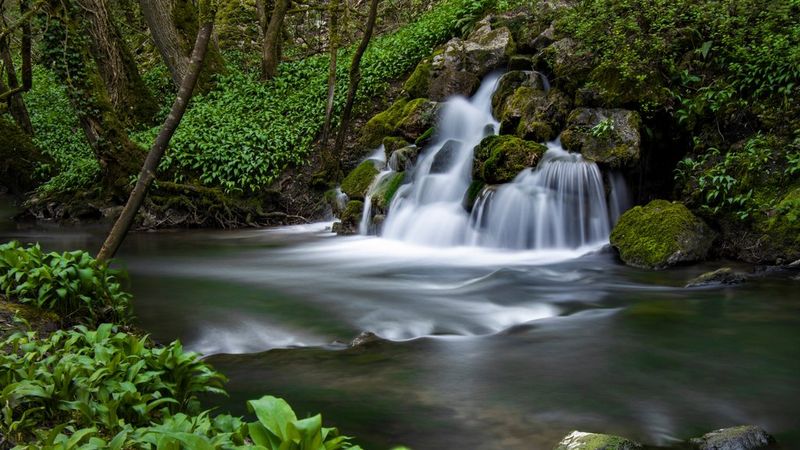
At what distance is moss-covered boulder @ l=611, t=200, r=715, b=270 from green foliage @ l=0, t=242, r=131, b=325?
642 centimetres

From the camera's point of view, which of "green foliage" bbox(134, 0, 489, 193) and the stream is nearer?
the stream

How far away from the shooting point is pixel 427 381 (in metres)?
4.86

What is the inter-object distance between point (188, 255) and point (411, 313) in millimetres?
5106

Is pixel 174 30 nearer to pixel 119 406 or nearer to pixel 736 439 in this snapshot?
pixel 119 406

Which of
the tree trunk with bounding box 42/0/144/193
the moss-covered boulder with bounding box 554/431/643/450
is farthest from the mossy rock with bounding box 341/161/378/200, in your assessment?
the moss-covered boulder with bounding box 554/431/643/450

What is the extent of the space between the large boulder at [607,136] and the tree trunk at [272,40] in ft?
32.6

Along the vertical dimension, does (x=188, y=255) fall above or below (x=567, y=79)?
below

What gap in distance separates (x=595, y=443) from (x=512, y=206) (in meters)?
6.85

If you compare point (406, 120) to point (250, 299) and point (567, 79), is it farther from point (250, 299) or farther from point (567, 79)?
point (250, 299)

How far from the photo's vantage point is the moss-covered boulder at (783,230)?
8102 mm

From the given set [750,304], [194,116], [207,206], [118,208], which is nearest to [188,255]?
[207,206]

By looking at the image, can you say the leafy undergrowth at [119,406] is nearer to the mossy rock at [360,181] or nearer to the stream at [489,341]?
the stream at [489,341]

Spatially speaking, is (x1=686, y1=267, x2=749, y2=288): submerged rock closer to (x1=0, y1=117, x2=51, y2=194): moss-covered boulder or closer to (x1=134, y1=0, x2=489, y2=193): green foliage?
(x1=134, y1=0, x2=489, y2=193): green foliage

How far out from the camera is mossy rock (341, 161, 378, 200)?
504 inches
